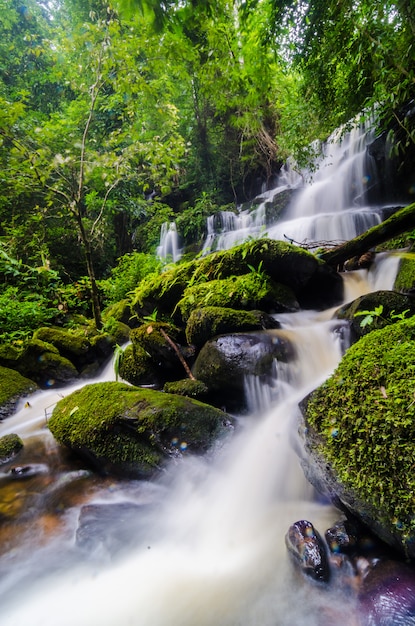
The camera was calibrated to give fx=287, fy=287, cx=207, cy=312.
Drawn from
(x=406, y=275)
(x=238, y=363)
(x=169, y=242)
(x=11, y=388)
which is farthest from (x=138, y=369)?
(x=169, y=242)

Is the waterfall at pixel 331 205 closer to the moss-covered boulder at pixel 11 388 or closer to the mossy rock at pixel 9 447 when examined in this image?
the moss-covered boulder at pixel 11 388

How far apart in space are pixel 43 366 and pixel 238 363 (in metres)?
3.86

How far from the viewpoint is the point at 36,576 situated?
196cm

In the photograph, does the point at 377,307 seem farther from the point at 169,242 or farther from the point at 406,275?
the point at 169,242

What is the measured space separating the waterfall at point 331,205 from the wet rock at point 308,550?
18.3 feet

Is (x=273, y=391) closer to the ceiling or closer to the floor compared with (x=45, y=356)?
closer to the floor

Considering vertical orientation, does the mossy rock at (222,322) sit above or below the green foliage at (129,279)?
below

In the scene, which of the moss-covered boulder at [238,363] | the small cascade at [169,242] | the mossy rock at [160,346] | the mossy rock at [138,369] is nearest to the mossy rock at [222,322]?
the moss-covered boulder at [238,363]

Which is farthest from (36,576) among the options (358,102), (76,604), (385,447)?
(358,102)

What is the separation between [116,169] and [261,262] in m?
4.12

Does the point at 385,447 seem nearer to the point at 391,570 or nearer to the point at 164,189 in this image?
the point at 391,570

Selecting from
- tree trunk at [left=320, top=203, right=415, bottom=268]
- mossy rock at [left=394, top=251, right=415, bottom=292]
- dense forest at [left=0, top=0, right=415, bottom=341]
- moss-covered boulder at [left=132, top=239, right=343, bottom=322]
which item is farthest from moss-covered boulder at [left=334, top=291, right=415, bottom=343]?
dense forest at [left=0, top=0, right=415, bottom=341]

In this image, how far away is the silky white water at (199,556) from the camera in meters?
1.62

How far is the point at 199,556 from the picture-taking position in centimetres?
204
